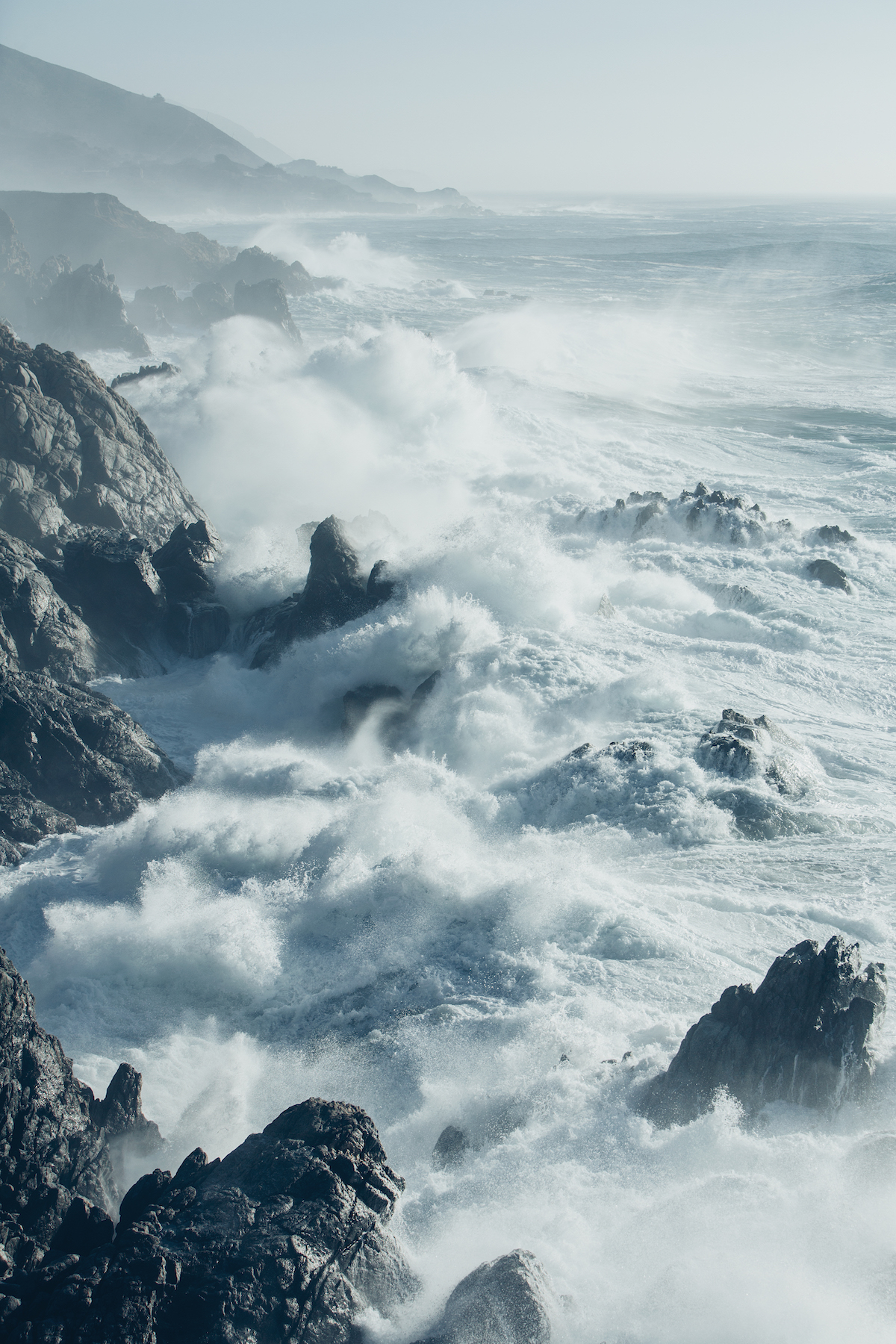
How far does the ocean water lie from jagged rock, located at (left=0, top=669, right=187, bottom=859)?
1.52ft

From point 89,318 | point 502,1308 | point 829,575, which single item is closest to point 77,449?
point 829,575

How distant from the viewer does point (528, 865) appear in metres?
11.7

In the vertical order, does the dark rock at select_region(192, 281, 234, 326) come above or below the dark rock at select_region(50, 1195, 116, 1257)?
above

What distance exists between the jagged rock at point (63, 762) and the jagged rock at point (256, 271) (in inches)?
2034

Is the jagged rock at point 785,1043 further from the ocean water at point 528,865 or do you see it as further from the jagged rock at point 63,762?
the jagged rock at point 63,762

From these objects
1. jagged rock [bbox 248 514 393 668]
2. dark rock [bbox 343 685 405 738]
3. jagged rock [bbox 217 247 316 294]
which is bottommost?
dark rock [bbox 343 685 405 738]

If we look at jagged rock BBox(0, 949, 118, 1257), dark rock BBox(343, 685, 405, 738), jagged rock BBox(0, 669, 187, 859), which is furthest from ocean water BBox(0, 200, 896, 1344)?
jagged rock BBox(0, 949, 118, 1257)

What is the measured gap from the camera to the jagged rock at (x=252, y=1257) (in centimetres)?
608

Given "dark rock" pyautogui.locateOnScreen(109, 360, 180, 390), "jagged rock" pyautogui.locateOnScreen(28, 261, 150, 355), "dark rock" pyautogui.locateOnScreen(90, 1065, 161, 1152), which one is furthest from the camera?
"jagged rock" pyautogui.locateOnScreen(28, 261, 150, 355)

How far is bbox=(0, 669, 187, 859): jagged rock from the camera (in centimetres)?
1284

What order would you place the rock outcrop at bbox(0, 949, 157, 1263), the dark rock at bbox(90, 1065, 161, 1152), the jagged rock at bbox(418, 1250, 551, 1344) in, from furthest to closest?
the dark rock at bbox(90, 1065, 161, 1152), the rock outcrop at bbox(0, 949, 157, 1263), the jagged rock at bbox(418, 1250, 551, 1344)

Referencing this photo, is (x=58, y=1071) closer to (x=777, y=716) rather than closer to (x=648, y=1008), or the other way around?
(x=648, y=1008)

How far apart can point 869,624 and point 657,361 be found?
1135 inches

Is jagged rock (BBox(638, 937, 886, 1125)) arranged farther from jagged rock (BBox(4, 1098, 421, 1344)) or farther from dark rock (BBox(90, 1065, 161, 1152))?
dark rock (BBox(90, 1065, 161, 1152))
